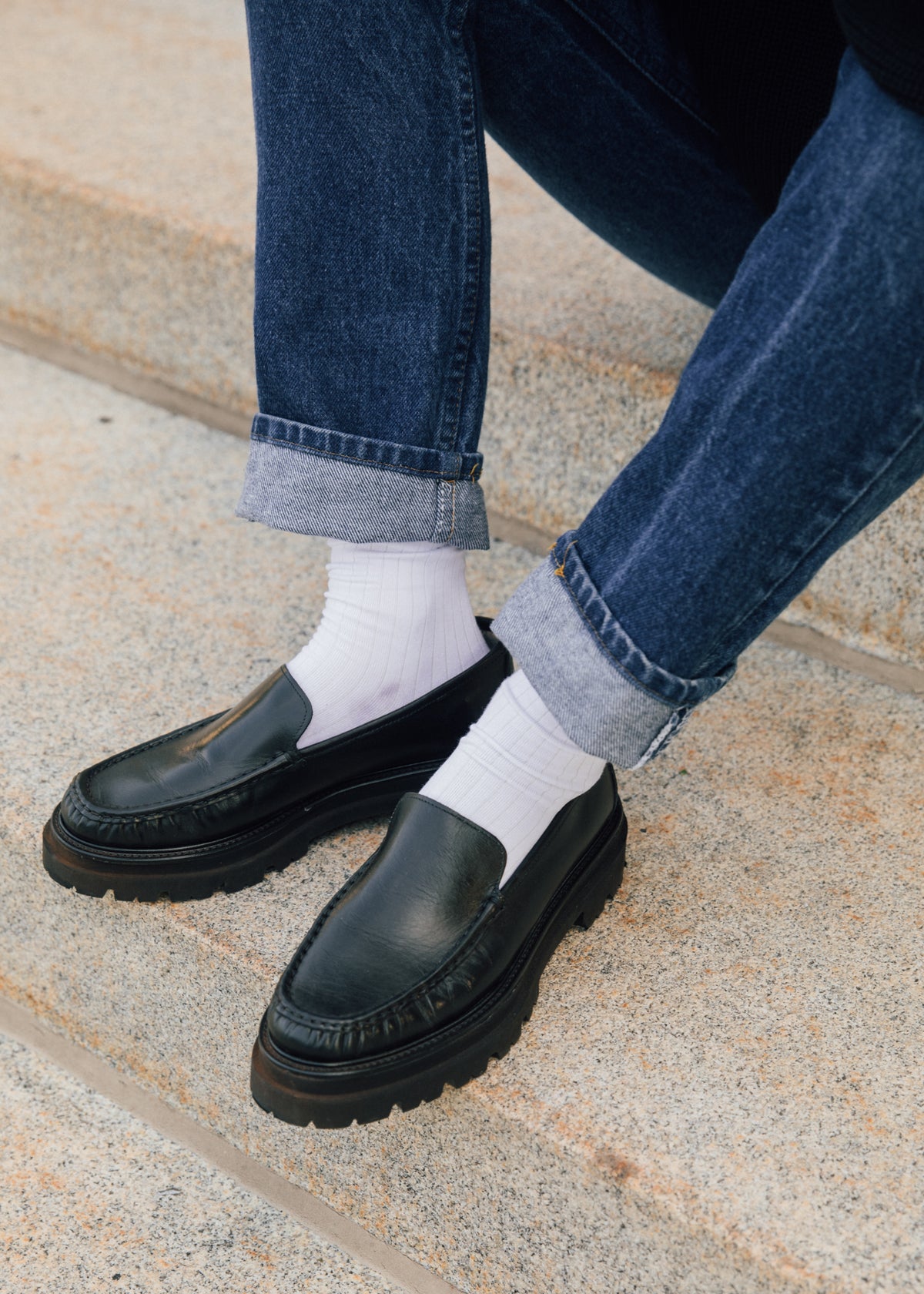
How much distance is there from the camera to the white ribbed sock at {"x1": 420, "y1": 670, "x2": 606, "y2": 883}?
626mm

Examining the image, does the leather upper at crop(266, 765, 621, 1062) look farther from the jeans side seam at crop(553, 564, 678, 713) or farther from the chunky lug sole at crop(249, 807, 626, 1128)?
the jeans side seam at crop(553, 564, 678, 713)

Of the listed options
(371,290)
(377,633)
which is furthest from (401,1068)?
(371,290)

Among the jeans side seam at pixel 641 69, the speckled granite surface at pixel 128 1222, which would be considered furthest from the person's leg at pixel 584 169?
the speckled granite surface at pixel 128 1222

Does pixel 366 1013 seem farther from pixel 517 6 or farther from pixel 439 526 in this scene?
pixel 517 6

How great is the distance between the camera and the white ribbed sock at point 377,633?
2.38ft

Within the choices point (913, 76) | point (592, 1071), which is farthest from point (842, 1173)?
point (913, 76)

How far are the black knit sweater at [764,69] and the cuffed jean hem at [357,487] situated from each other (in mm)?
266

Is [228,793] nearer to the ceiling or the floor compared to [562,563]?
nearer to the floor

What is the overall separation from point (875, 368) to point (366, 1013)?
15.6 inches

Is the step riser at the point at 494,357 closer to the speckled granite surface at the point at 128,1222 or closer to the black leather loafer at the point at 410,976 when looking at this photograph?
the black leather loafer at the point at 410,976

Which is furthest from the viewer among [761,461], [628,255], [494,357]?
[494,357]

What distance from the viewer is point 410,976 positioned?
596mm

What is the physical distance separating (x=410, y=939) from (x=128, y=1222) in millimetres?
310

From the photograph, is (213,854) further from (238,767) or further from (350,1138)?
(350,1138)
